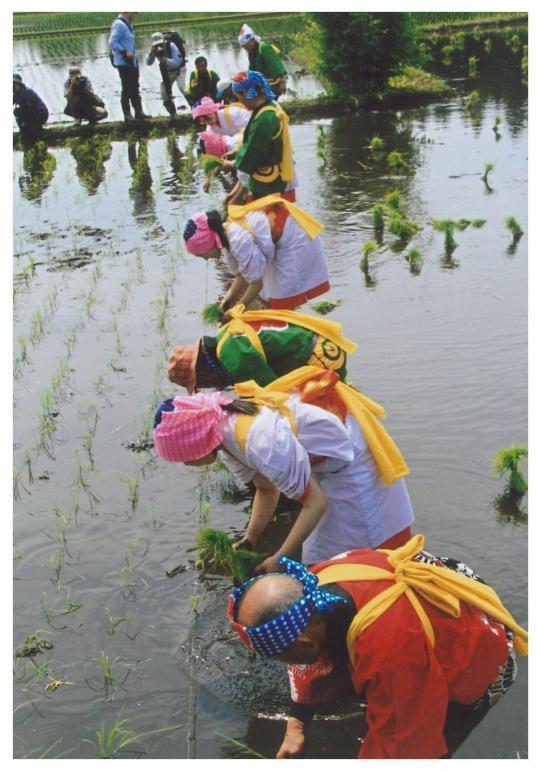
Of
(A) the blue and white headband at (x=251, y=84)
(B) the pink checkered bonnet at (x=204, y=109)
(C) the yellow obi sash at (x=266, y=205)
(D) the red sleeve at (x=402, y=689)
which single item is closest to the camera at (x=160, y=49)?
(B) the pink checkered bonnet at (x=204, y=109)

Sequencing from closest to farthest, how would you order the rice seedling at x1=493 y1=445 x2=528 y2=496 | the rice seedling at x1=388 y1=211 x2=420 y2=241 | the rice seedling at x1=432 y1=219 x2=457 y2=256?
the rice seedling at x1=493 y1=445 x2=528 y2=496, the rice seedling at x1=432 y1=219 x2=457 y2=256, the rice seedling at x1=388 y1=211 x2=420 y2=241

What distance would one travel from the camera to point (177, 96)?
1727 centimetres

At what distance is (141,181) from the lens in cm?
1145

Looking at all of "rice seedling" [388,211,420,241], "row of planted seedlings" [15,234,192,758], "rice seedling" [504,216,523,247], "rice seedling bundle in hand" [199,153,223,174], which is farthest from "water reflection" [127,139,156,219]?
"row of planted seedlings" [15,234,192,758]

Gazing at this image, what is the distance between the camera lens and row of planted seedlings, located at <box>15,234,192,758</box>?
3303 mm

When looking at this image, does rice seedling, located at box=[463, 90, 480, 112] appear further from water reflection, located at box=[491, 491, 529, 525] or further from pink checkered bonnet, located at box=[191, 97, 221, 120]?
water reflection, located at box=[491, 491, 529, 525]

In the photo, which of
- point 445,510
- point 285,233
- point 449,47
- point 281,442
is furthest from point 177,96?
point 281,442

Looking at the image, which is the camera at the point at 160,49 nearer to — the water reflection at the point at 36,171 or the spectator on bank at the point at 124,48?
the spectator on bank at the point at 124,48

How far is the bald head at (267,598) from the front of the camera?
2184 mm

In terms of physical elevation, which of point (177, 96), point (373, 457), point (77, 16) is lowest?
point (373, 457)

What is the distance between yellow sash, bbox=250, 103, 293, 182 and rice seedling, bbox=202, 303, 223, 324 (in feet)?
4.04

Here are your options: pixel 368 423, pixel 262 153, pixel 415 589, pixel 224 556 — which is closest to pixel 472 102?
pixel 262 153

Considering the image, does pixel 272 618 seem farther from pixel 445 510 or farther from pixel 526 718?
pixel 445 510

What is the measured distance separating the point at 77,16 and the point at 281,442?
1209 inches
